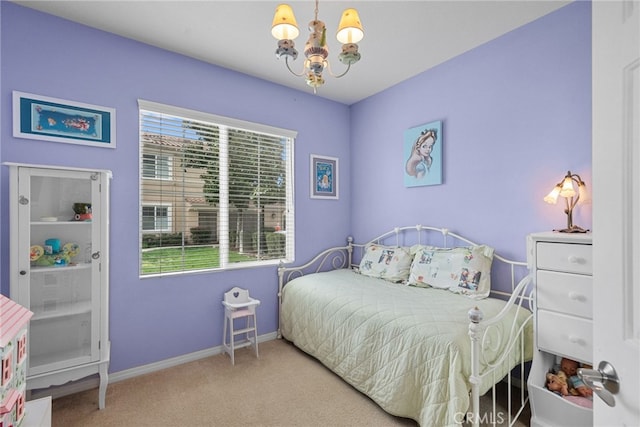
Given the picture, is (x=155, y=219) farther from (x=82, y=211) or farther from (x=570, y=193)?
(x=570, y=193)

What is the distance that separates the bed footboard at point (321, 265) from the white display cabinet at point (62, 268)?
156cm

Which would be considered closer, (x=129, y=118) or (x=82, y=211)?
(x=82, y=211)

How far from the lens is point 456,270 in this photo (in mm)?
2447

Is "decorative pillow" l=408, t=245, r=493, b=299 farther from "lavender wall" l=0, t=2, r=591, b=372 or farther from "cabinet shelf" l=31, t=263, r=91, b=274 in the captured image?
"cabinet shelf" l=31, t=263, r=91, b=274

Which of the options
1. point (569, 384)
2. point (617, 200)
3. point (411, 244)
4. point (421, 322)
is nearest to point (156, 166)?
point (421, 322)

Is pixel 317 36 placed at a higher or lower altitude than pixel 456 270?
higher

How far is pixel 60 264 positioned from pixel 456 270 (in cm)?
282

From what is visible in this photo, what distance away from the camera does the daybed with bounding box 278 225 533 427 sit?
1606mm

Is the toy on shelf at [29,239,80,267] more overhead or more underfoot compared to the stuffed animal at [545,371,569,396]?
more overhead

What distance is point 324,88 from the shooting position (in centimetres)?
333

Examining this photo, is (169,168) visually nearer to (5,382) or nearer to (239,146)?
(239,146)

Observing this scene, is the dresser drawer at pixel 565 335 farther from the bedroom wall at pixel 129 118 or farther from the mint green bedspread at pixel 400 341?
the bedroom wall at pixel 129 118

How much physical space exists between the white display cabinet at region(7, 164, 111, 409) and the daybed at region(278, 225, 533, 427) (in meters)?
1.58

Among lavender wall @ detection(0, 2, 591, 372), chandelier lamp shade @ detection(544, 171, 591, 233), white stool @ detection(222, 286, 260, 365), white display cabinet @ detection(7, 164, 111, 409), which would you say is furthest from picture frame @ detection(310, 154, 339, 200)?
chandelier lamp shade @ detection(544, 171, 591, 233)
